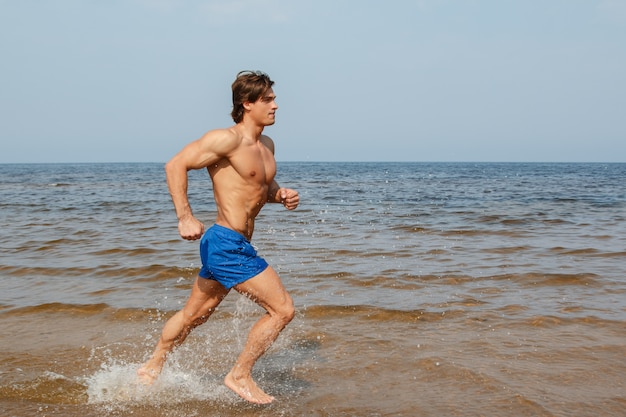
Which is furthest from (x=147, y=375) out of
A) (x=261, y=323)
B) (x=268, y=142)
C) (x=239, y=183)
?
(x=268, y=142)

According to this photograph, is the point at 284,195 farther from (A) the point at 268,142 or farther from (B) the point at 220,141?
(B) the point at 220,141

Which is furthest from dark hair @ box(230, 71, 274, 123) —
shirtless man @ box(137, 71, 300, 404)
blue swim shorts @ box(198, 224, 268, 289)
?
blue swim shorts @ box(198, 224, 268, 289)

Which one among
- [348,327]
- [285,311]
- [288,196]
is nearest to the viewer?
[285,311]

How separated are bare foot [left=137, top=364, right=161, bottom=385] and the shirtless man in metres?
0.62

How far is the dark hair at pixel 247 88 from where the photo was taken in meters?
4.07

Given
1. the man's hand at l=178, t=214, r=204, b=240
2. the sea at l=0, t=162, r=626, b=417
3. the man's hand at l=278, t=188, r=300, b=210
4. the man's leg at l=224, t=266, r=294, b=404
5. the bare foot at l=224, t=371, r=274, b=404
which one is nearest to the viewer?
the man's hand at l=178, t=214, r=204, b=240

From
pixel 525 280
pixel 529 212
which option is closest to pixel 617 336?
pixel 525 280

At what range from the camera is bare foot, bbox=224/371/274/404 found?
4102 mm

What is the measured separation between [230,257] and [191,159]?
0.68 m

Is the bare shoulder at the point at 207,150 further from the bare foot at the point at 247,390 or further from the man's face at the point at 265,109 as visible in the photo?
the bare foot at the point at 247,390

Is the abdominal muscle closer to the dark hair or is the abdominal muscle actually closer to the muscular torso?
the muscular torso

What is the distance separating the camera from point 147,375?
442 centimetres

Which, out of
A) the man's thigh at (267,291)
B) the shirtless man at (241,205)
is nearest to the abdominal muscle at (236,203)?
the shirtless man at (241,205)

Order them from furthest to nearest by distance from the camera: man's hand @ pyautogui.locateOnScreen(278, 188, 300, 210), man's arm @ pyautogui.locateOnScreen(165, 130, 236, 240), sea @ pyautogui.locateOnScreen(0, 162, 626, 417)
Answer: man's hand @ pyautogui.locateOnScreen(278, 188, 300, 210) < sea @ pyautogui.locateOnScreen(0, 162, 626, 417) < man's arm @ pyautogui.locateOnScreen(165, 130, 236, 240)
